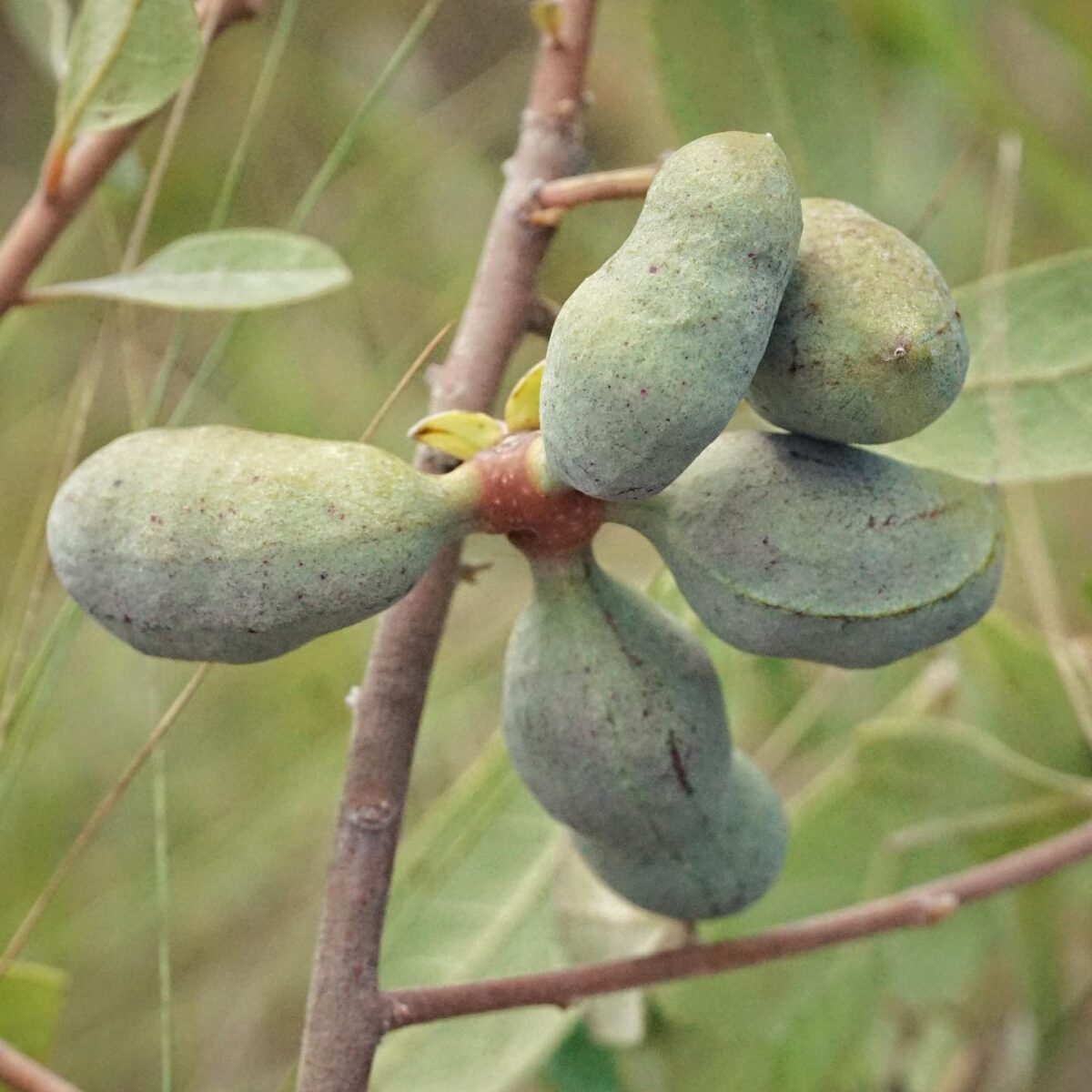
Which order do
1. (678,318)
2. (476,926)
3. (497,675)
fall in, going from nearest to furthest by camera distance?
(678,318), (476,926), (497,675)

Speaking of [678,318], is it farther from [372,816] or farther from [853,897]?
[853,897]

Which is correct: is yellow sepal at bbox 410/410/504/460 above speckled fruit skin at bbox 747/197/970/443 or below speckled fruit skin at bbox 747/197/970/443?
below

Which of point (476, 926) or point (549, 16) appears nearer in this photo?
point (549, 16)

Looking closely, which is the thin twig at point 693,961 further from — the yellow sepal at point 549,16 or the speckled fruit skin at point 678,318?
the yellow sepal at point 549,16

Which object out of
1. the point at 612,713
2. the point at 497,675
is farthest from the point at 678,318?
the point at 497,675

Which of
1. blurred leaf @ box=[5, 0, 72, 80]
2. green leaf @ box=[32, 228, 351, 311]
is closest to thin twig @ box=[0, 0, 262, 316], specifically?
green leaf @ box=[32, 228, 351, 311]

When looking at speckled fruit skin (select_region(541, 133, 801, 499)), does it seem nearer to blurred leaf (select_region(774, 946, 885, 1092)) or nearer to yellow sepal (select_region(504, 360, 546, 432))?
yellow sepal (select_region(504, 360, 546, 432))

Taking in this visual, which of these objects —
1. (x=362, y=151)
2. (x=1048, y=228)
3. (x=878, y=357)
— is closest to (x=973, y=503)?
(x=878, y=357)

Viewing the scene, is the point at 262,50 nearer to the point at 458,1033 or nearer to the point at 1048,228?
the point at 1048,228
